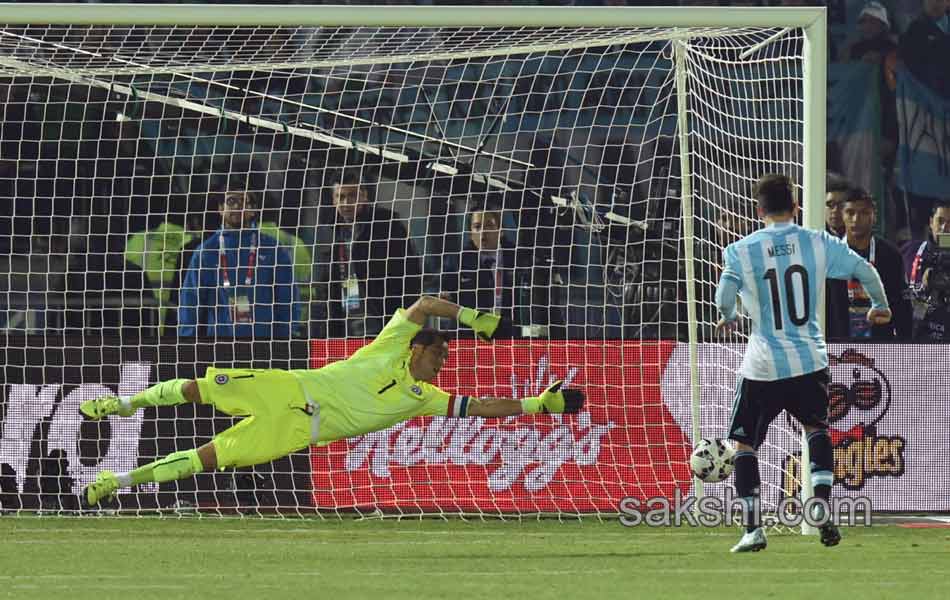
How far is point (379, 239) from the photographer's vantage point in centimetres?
1145

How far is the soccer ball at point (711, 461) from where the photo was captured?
8.54 meters

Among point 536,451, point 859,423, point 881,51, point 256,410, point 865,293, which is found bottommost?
point 536,451

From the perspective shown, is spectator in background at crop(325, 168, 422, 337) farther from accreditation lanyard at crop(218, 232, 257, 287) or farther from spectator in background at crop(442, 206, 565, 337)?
accreditation lanyard at crop(218, 232, 257, 287)

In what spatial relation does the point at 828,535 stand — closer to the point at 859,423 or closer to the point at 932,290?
the point at 859,423

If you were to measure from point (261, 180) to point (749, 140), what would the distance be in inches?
145

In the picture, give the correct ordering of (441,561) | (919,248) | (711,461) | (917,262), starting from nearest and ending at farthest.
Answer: (441,561) → (711,461) → (917,262) → (919,248)

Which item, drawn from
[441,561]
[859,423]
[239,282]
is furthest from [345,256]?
[441,561]

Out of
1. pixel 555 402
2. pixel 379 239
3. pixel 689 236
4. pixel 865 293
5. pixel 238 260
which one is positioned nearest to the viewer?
pixel 555 402

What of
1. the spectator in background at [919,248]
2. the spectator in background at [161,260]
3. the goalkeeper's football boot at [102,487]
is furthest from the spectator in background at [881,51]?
the goalkeeper's football boot at [102,487]

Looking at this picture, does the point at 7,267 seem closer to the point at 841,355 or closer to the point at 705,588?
the point at 841,355

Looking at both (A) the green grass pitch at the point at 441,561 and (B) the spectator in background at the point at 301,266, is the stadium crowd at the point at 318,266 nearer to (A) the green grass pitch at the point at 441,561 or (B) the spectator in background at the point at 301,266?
(B) the spectator in background at the point at 301,266

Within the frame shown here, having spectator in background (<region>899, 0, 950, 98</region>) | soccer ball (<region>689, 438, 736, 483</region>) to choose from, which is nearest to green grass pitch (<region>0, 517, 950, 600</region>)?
soccer ball (<region>689, 438, 736, 483</region>)

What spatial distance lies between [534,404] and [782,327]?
219 centimetres

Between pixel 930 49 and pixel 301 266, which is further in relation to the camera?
pixel 930 49
